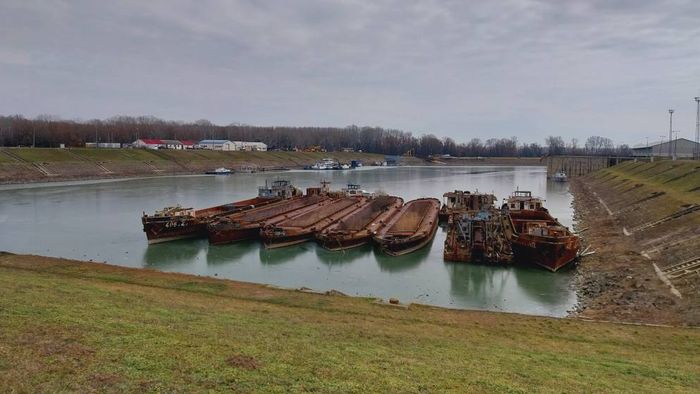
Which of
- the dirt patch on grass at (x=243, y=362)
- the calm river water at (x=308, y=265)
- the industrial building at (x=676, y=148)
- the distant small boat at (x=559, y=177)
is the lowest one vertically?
the calm river water at (x=308, y=265)

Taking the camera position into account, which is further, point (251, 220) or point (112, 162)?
point (112, 162)

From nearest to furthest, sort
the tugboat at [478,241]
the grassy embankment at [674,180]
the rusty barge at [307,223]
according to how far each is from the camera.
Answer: the tugboat at [478,241], the rusty barge at [307,223], the grassy embankment at [674,180]

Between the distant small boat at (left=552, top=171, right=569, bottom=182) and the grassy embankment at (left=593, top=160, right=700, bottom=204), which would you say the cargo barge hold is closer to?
the grassy embankment at (left=593, top=160, right=700, bottom=204)

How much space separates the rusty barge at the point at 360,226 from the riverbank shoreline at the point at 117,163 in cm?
5859

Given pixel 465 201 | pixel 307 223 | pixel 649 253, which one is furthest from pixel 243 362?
pixel 465 201

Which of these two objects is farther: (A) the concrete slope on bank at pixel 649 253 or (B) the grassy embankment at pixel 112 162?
(B) the grassy embankment at pixel 112 162

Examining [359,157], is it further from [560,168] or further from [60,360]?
[60,360]

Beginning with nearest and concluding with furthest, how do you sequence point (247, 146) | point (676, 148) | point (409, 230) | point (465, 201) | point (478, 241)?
point (478, 241), point (409, 230), point (465, 201), point (676, 148), point (247, 146)

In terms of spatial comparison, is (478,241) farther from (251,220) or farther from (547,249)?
(251,220)

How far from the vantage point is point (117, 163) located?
98688 mm

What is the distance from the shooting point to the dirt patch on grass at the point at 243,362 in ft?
28.3

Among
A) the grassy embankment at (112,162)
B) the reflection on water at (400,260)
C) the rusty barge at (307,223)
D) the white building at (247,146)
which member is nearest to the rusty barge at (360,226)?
the rusty barge at (307,223)

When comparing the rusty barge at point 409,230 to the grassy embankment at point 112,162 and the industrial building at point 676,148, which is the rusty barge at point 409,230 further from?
the industrial building at point 676,148

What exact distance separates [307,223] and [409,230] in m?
7.03
